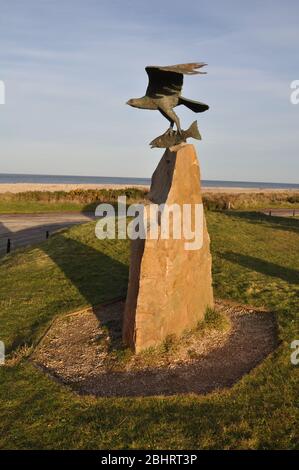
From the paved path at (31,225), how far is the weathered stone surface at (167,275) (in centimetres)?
1401

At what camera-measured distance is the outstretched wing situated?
8.84 meters

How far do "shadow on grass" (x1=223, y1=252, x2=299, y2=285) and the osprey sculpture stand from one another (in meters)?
6.70

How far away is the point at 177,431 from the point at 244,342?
3.68 meters

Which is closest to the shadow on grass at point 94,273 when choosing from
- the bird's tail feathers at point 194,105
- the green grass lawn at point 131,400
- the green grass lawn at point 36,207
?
the green grass lawn at point 131,400

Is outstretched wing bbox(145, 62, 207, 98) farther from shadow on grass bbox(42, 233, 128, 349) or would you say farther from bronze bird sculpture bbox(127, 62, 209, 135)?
shadow on grass bbox(42, 233, 128, 349)

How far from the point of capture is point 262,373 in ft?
26.4

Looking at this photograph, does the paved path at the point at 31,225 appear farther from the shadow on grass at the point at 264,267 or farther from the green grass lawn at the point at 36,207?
the shadow on grass at the point at 264,267

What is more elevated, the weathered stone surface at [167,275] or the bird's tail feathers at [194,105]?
the bird's tail feathers at [194,105]

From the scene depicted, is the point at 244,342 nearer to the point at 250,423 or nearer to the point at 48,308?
the point at 250,423

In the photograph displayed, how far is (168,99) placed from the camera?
31.0 ft

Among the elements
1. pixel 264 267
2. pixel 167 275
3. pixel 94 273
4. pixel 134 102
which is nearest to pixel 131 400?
pixel 167 275

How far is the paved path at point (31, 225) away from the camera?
79.0 feet

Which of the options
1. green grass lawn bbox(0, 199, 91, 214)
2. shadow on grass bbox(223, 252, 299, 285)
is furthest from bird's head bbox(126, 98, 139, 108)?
green grass lawn bbox(0, 199, 91, 214)
